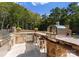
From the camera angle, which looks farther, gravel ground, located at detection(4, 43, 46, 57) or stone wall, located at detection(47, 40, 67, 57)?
gravel ground, located at detection(4, 43, 46, 57)

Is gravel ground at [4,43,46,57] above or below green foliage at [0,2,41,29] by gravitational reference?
below

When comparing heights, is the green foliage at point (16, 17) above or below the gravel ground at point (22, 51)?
above

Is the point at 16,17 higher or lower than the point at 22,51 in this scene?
higher

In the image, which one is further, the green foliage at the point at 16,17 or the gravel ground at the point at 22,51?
the gravel ground at the point at 22,51

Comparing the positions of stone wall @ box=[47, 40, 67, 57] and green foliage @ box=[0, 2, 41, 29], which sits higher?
green foliage @ box=[0, 2, 41, 29]

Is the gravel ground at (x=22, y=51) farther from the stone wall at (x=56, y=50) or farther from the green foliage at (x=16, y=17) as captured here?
the green foliage at (x=16, y=17)

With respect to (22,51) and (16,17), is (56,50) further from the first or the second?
(16,17)

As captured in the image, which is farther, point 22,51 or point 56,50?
point 22,51

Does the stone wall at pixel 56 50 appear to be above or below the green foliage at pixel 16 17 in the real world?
below

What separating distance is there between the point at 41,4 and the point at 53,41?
528 millimetres

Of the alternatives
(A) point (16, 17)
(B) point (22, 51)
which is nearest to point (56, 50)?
(B) point (22, 51)

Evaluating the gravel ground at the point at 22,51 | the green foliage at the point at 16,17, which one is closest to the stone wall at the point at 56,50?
the gravel ground at the point at 22,51

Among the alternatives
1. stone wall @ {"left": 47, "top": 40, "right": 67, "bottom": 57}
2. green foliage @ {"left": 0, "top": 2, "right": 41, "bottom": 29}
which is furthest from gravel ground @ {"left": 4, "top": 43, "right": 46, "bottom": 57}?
green foliage @ {"left": 0, "top": 2, "right": 41, "bottom": 29}

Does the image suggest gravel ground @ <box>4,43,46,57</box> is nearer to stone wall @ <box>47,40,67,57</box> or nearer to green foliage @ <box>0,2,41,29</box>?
stone wall @ <box>47,40,67,57</box>
